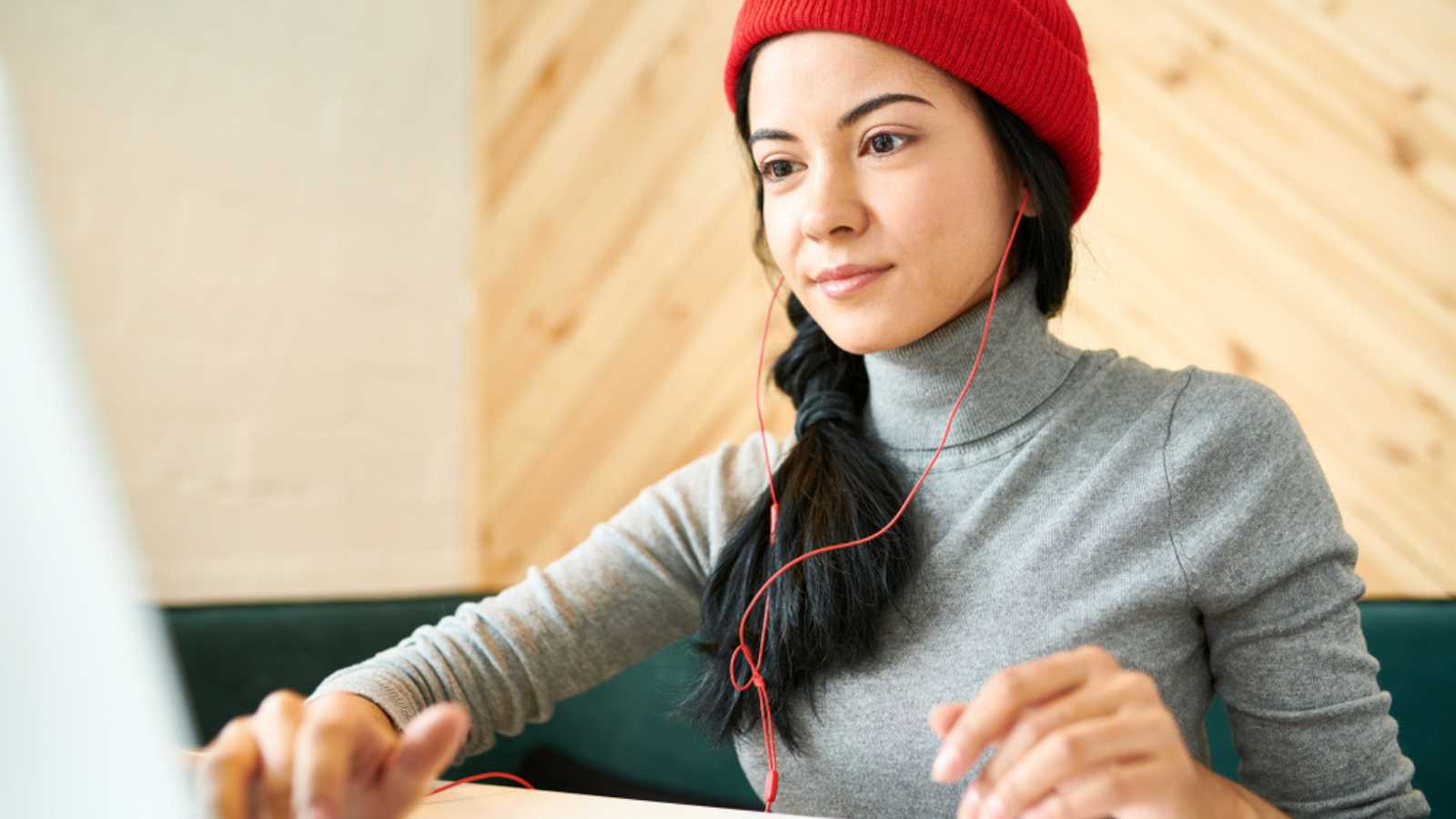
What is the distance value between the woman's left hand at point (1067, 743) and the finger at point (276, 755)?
0.34m

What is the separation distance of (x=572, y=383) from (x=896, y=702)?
1.33m

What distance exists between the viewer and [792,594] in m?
0.96


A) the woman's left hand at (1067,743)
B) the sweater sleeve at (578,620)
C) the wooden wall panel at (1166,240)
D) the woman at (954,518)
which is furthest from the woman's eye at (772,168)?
the woman's left hand at (1067,743)

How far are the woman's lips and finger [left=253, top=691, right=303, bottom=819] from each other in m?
0.50

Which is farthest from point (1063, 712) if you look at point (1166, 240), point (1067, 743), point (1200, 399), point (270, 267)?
point (270, 267)

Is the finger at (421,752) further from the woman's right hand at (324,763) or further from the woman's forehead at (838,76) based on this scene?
the woman's forehead at (838,76)

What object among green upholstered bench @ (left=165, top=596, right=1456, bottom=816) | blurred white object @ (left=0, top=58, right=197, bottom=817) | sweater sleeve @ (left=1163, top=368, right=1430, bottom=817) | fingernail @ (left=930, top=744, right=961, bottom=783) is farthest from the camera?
green upholstered bench @ (left=165, top=596, right=1456, bottom=816)

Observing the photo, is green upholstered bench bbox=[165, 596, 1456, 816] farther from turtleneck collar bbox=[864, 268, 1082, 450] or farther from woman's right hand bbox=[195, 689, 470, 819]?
woman's right hand bbox=[195, 689, 470, 819]

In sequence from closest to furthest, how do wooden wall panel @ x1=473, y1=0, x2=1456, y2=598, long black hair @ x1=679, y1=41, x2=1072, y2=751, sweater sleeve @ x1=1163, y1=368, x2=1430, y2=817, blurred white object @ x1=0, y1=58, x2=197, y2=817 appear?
blurred white object @ x1=0, y1=58, x2=197, y2=817 < sweater sleeve @ x1=1163, y1=368, x2=1430, y2=817 < long black hair @ x1=679, y1=41, x2=1072, y2=751 < wooden wall panel @ x1=473, y1=0, x2=1456, y2=598

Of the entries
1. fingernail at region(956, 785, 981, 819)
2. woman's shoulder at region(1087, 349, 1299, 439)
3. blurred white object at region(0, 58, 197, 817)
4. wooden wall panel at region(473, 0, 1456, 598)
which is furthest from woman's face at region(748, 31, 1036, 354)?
blurred white object at region(0, 58, 197, 817)

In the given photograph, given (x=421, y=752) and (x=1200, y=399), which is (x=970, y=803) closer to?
(x=421, y=752)

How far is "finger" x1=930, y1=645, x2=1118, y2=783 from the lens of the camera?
0.58 meters

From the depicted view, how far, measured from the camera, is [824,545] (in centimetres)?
98

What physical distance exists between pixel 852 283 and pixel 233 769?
55 cm
